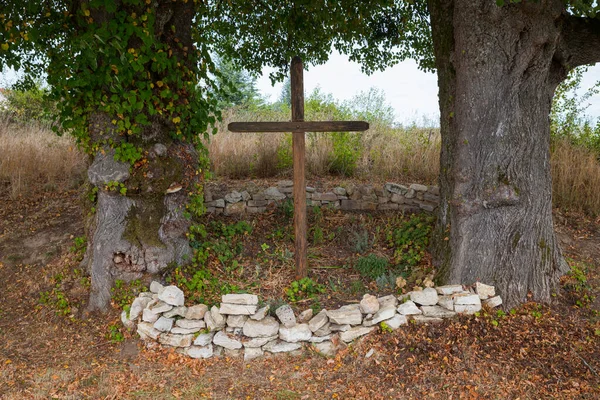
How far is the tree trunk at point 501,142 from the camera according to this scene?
4238mm

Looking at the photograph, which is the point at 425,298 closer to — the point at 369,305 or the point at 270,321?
the point at 369,305

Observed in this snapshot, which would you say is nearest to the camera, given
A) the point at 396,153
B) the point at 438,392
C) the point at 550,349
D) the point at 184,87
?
the point at 438,392

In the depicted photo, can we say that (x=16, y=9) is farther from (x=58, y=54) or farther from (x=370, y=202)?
(x=370, y=202)

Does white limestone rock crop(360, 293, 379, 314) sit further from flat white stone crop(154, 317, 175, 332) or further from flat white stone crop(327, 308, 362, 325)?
flat white stone crop(154, 317, 175, 332)

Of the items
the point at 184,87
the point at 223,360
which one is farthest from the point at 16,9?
the point at 223,360

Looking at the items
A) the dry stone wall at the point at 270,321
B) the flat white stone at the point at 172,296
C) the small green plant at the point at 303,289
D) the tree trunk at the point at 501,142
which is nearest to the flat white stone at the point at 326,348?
the dry stone wall at the point at 270,321

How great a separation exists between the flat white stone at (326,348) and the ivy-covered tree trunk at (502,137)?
1.39 m

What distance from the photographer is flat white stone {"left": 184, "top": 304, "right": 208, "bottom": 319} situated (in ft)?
13.6

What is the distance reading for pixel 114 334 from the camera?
14.2 ft

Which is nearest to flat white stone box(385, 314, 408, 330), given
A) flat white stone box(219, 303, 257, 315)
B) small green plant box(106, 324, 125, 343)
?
flat white stone box(219, 303, 257, 315)

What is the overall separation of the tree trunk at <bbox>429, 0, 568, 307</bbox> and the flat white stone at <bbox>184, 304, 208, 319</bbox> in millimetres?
2386

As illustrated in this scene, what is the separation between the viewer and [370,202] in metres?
6.32

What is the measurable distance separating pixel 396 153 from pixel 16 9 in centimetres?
575

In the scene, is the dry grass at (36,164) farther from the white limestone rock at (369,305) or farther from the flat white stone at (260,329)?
the white limestone rock at (369,305)
